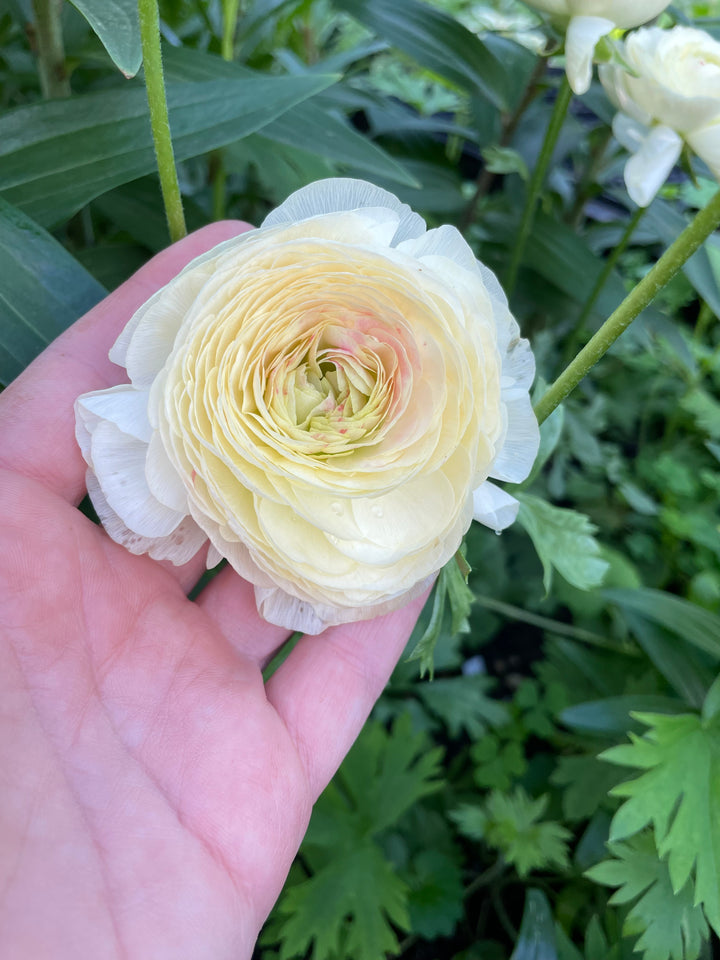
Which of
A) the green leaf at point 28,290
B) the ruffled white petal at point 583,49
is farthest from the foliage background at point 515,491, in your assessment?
the ruffled white petal at point 583,49

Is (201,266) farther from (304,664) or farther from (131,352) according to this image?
(304,664)

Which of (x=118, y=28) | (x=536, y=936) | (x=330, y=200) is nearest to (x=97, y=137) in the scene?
(x=118, y=28)

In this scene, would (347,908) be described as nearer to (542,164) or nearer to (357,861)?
(357,861)

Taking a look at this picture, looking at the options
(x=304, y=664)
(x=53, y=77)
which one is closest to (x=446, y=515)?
(x=304, y=664)

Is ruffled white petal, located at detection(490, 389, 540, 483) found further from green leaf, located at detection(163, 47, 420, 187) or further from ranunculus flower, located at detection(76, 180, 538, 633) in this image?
green leaf, located at detection(163, 47, 420, 187)

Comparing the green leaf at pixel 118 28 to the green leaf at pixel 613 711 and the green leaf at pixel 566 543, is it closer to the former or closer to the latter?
the green leaf at pixel 566 543

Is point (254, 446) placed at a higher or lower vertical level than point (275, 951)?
higher
